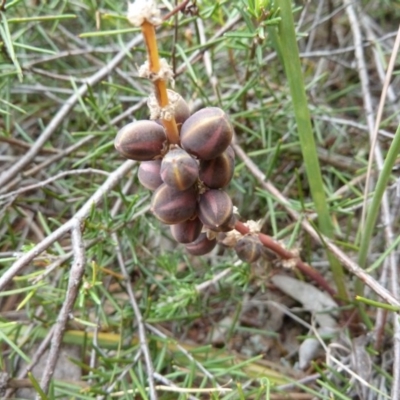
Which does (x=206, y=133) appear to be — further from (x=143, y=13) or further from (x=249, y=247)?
(x=249, y=247)

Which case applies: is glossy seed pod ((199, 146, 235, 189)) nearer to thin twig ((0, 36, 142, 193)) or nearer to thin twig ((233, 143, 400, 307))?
thin twig ((233, 143, 400, 307))

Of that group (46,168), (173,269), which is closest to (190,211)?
(173,269)

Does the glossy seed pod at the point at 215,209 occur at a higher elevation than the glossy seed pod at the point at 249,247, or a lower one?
higher

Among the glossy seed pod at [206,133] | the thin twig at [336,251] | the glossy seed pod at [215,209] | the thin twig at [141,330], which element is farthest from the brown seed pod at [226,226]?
the thin twig at [141,330]

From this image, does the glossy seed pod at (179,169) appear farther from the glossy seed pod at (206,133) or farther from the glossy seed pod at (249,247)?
the glossy seed pod at (249,247)

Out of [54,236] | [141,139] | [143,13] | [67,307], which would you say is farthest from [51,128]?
[143,13]

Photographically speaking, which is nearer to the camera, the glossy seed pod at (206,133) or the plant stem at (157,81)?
the plant stem at (157,81)

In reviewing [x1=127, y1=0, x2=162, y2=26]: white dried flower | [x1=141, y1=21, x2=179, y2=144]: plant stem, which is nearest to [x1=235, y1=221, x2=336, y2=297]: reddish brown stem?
[x1=141, y1=21, x2=179, y2=144]: plant stem

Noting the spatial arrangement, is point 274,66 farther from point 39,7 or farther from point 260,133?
point 39,7
